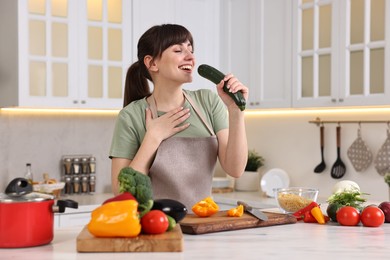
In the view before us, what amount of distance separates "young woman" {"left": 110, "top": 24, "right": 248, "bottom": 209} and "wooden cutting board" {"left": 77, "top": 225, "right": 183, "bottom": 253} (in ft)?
2.24

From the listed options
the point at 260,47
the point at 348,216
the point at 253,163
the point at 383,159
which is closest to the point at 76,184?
the point at 253,163

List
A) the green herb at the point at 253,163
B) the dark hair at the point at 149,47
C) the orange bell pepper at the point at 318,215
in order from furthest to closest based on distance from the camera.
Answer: the green herb at the point at 253,163
the dark hair at the point at 149,47
the orange bell pepper at the point at 318,215

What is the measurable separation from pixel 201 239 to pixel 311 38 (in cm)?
264

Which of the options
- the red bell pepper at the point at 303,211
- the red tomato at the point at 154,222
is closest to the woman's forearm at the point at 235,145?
the red bell pepper at the point at 303,211

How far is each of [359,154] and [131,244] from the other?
280cm

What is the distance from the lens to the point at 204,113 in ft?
8.42

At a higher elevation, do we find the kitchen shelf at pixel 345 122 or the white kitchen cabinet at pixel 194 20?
the white kitchen cabinet at pixel 194 20

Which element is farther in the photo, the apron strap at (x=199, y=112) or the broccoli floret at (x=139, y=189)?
the apron strap at (x=199, y=112)

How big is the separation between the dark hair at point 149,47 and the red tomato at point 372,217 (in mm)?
884

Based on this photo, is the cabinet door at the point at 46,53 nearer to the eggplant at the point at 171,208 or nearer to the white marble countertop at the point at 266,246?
the white marble countertop at the point at 266,246

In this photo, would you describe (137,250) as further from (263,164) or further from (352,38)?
(263,164)

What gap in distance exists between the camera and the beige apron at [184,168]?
243 cm

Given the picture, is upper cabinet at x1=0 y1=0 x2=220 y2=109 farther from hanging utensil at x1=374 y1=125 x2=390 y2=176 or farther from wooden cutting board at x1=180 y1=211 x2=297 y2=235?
wooden cutting board at x1=180 y1=211 x2=297 y2=235

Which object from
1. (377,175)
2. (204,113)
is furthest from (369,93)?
(204,113)
